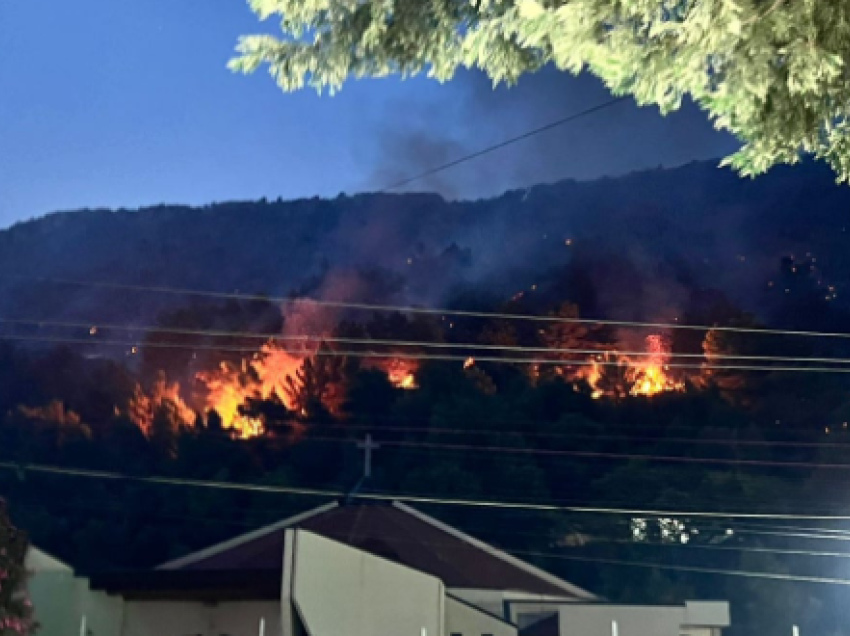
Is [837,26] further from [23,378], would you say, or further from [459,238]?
[459,238]

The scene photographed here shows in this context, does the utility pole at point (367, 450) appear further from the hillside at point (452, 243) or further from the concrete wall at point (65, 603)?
the hillside at point (452, 243)

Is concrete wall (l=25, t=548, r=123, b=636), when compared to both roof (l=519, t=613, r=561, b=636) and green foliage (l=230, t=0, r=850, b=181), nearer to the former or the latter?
roof (l=519, t=613, r=561, b=636)

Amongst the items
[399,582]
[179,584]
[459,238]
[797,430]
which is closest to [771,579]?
[797,430]

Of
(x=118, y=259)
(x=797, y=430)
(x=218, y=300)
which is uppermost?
(x=118, y=259)

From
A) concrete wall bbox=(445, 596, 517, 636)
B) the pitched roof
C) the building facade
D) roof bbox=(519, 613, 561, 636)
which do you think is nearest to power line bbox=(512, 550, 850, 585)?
the pitched roof

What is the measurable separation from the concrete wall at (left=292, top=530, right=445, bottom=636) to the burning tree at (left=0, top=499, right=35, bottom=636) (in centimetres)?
372

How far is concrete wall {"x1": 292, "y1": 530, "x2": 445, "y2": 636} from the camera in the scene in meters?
14.2

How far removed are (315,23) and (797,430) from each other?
39523 mm

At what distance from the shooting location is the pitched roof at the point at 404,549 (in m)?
23.2

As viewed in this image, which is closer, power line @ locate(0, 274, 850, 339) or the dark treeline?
power line @ locate(0, 274, 850, 339)

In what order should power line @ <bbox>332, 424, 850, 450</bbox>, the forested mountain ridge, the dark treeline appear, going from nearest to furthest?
the dark treeline < the forested mountain ridge < power line @ <bbox>332, 424, 850, 450</bbox>

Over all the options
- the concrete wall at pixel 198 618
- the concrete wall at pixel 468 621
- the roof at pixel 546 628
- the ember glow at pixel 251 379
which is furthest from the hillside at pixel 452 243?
the concrete wall at pixel 198 618

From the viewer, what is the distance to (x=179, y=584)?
626 inches

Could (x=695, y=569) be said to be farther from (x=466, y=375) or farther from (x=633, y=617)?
(x=466, y=375)
